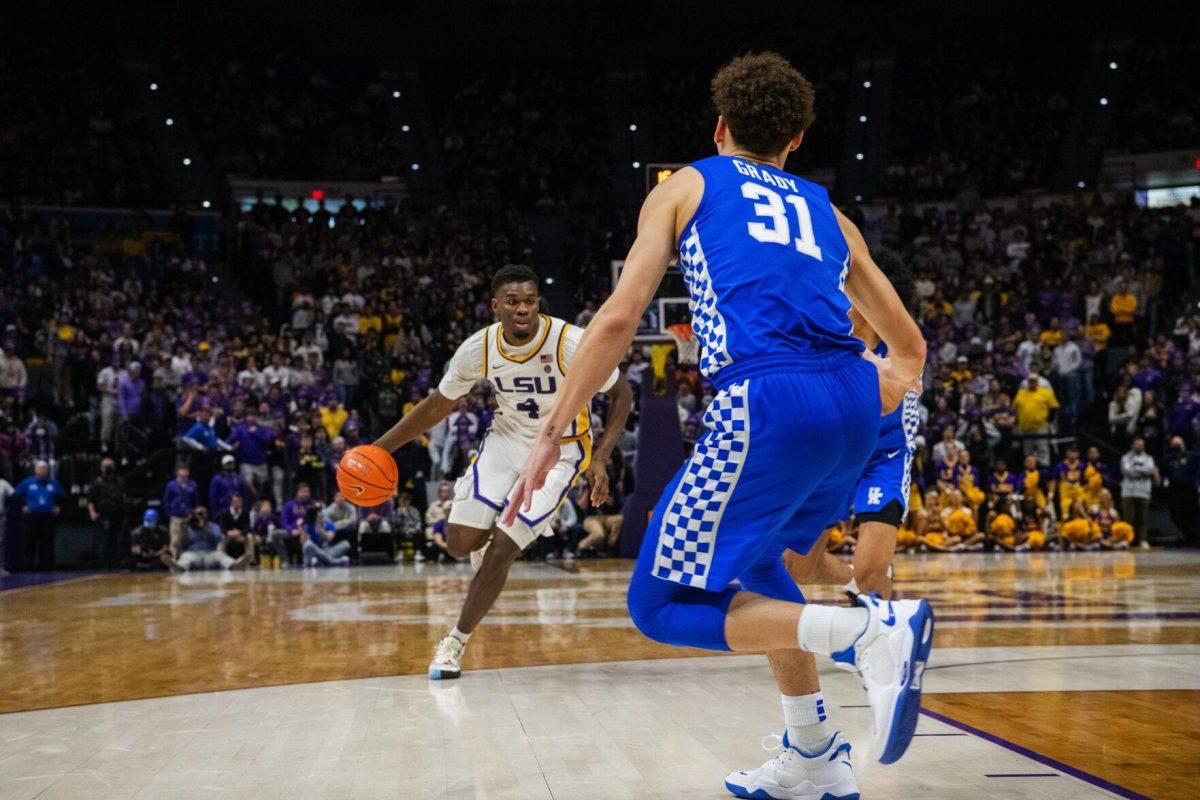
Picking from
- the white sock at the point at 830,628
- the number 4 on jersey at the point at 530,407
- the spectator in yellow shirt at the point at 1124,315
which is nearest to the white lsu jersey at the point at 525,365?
the number 4 on jersey at the point at 530,407

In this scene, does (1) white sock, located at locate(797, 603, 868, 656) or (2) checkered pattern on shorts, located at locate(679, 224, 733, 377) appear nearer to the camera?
(1) white sock, located at locate(797, 603, 868, 656)

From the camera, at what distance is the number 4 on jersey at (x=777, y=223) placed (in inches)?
122

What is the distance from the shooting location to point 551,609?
9.00m

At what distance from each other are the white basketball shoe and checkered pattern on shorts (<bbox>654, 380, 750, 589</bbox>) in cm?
283

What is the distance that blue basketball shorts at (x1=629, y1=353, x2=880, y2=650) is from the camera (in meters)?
2.94

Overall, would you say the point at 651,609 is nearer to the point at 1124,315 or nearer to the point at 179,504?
the point at 179,504

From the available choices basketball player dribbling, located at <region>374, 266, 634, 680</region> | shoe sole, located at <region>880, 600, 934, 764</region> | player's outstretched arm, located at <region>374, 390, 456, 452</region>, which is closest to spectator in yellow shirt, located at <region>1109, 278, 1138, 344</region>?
basketball player dribbling, located at <region>374, 266, 634, 680</region>

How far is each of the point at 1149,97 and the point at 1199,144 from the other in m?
2.22

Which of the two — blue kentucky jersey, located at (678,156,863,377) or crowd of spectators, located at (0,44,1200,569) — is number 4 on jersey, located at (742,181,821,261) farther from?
crowd of spectators, located at (0,44,1200,569)

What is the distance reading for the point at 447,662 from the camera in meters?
5.62

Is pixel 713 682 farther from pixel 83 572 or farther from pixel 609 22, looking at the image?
pixel 609 22

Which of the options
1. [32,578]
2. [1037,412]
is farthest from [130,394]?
[1037,412]

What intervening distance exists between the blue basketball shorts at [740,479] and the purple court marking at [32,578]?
1108cm

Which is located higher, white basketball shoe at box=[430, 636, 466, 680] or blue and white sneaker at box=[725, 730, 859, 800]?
blue and white sneaker at box=[725, 730, 859, 800]
